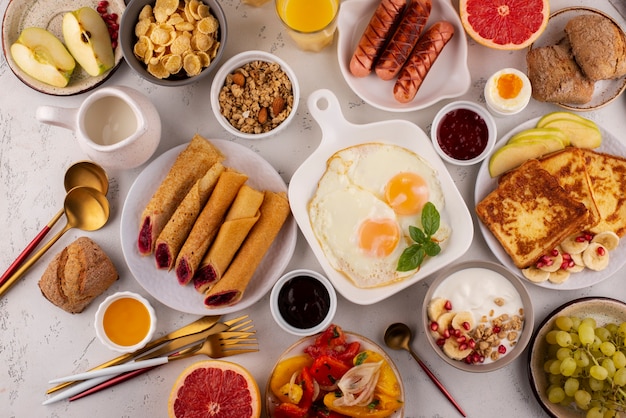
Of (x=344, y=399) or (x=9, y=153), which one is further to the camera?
(x=9, y=153)

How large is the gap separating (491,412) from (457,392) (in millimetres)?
211

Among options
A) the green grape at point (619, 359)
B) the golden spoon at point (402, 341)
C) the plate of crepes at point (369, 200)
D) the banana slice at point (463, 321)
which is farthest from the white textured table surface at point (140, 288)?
the green grape at point (619, 359)

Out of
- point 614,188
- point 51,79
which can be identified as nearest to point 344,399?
point 614,188

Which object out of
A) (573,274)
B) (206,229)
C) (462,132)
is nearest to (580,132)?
(462,132)

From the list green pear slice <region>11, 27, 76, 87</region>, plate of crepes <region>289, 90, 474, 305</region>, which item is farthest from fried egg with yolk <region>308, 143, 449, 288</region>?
→ green pear slice <region>11, 27, 76, 87</region>

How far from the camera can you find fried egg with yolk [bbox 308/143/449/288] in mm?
2963

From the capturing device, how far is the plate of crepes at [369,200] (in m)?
2.94

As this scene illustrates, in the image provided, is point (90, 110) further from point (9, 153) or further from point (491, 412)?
point (491, 412)

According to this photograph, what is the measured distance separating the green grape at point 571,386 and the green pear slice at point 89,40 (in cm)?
285

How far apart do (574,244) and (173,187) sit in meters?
2.09

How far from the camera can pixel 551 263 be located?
2.96 meters

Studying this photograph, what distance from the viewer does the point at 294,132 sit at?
317 centimetres

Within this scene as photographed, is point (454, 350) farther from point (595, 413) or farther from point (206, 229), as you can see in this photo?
point (206, 229)

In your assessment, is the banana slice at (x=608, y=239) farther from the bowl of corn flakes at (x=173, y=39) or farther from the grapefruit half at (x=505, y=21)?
the bowl of corn flakes at (x=173, y=39)
